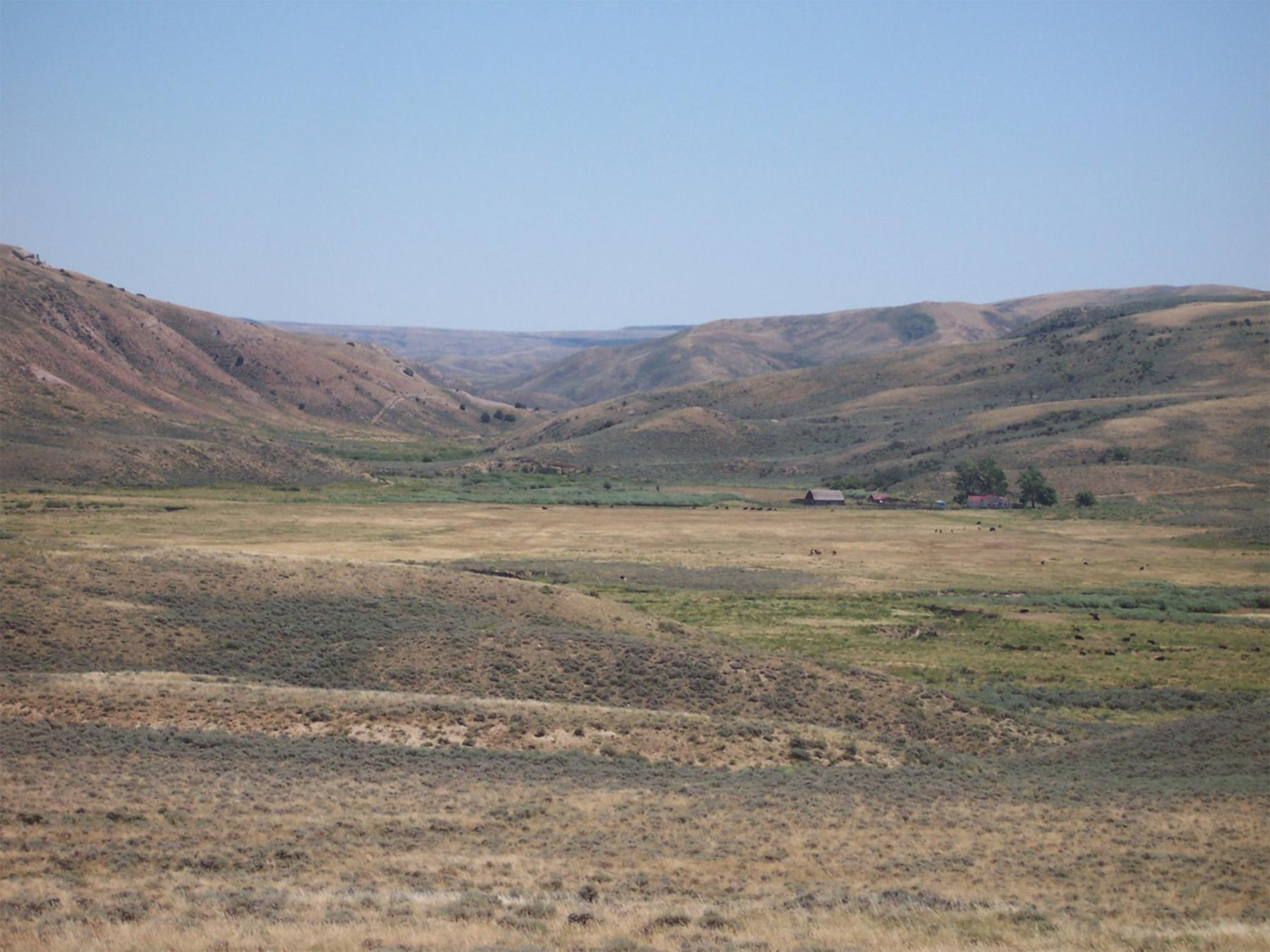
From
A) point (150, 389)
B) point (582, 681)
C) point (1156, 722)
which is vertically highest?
point (150, 389)

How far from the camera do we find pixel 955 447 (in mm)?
134750

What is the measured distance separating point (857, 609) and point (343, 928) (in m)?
45.3

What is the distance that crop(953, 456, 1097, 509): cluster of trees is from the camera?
106750 mm

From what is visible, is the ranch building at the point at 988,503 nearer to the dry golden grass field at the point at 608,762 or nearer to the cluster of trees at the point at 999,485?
the cluster of trees at the point at 999,485

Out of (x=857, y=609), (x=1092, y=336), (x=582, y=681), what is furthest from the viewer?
(x=1092, y=336)

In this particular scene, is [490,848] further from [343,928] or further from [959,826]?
[959,826]

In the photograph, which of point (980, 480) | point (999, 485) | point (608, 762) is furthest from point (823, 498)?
point (608, 762)

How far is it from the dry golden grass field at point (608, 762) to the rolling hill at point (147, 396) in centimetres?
5038

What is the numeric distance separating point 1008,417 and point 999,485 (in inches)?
1452

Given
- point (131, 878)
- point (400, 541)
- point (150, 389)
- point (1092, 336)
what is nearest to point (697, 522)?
point (400, 541)

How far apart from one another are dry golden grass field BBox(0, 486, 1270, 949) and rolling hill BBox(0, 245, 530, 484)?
1983 inches

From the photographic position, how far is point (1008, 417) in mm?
144000

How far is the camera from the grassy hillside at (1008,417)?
118562mm

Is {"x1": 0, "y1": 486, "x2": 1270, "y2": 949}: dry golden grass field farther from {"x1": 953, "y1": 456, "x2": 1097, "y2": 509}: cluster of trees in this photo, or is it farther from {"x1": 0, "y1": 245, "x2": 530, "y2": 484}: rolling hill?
{"x1": 0, "y1": 245, "x2": 530, "y2": 484}: rolling hill
